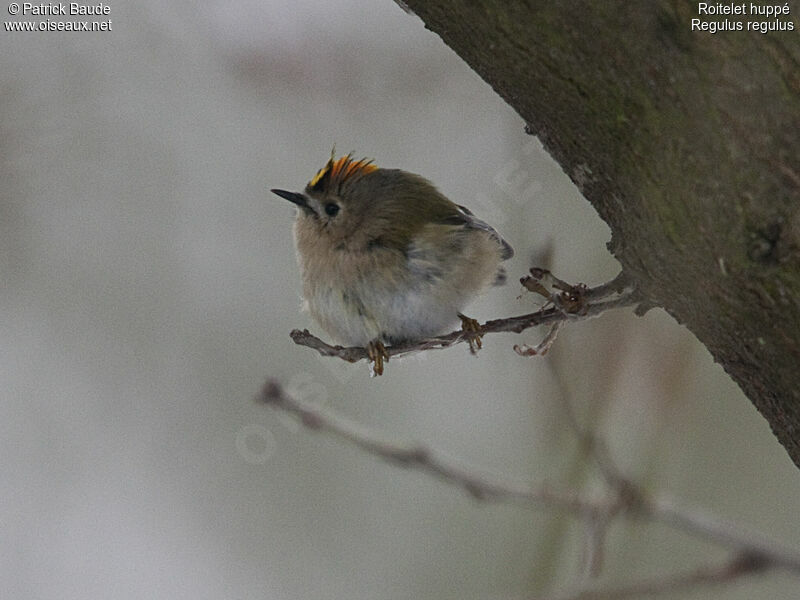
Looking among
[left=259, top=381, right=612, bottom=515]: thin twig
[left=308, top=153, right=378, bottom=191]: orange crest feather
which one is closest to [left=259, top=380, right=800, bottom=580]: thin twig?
[left=259, top=381, right=612, bottom=515]: thin twig

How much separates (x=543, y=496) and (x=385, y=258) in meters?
1.12

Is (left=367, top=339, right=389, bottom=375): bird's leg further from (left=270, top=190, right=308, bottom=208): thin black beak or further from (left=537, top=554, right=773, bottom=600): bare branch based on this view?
(left=537, top=554, right=773, bottom=600): bare branch

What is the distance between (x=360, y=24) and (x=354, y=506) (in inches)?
114

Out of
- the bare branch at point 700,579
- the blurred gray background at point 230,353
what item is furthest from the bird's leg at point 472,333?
the blurred gray background at point 230,353

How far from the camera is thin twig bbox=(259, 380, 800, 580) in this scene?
5.89 feet

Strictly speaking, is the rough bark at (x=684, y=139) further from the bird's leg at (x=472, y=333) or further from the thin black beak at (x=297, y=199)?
the thin black beak at (x=297, y=199)

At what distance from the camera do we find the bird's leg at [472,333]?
7.23ft

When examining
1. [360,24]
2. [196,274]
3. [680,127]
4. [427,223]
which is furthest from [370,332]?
[196,274]

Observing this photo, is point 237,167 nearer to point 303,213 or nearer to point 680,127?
point 303,213

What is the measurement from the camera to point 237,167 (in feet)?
18.4

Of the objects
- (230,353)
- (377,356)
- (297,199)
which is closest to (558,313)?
(377,356)

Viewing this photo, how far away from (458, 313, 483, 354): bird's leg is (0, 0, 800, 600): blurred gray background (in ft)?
5.96

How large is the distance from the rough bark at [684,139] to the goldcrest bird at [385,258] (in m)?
1.25

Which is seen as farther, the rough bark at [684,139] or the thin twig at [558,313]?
the thin twig at [558,313]
